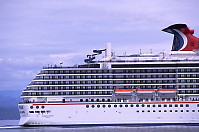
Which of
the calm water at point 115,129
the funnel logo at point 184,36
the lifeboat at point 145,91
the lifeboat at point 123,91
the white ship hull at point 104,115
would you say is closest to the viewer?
the calm water at point 115,129

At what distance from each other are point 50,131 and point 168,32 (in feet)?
83.9

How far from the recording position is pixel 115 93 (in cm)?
7738

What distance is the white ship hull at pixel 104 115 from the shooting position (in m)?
76.0

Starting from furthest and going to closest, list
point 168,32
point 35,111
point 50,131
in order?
point 168,32 → point 35,111 → point 50,131

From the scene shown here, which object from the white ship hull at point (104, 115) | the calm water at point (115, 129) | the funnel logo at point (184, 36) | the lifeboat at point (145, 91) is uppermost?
the funnel logo at point (184, 36)

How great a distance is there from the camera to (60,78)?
255 ft

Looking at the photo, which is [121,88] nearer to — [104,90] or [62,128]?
[104,90]

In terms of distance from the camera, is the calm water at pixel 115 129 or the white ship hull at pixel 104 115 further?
the white ship hull at pixel 104 115

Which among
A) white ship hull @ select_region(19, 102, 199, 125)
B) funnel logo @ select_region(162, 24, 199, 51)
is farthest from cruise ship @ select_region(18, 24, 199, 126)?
funnel logo @ select_region(162, 24, 199, 51)

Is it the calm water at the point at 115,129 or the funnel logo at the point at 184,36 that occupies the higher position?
the funnel logo at the point at 184,36

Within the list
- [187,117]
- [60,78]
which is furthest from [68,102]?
[187,117]

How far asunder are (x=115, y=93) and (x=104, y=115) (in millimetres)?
3481

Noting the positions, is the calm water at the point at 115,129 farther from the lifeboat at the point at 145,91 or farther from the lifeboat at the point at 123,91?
the lifeboat at the point at 145,91

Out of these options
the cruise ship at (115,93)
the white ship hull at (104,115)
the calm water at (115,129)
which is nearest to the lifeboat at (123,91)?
the cruise ship at (115,93)
